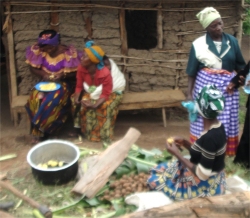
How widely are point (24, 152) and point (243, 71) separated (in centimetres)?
307

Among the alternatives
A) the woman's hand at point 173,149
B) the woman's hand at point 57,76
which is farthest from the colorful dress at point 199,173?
the woman's hand at point 57,76

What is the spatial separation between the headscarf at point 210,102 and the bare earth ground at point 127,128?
110 inches

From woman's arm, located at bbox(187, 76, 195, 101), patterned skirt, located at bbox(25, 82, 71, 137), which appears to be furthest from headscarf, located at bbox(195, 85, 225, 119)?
patterned skirt, located at bbox(25, 82, 71, 137)

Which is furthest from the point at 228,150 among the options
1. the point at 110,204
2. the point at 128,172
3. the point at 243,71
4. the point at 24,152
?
Result: the point at 24,152

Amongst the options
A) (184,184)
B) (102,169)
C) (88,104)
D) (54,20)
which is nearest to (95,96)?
(88,104)

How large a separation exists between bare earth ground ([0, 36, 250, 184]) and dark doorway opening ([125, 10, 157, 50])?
1.34 m

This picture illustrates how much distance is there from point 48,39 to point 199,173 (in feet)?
11.0

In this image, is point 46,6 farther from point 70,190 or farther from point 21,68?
point 70,190

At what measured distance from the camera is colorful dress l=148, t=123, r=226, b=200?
3219mm

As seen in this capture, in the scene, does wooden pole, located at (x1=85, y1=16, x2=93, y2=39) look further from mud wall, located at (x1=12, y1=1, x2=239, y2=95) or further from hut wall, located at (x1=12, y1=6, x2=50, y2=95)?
hut wall, located at (x1=12, y1=6, x2=50, y2=95)

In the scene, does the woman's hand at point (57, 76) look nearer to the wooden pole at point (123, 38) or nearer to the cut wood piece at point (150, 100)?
the cut wood piece at point (150, 100)

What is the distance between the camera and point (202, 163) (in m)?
3.25

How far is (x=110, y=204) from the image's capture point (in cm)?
385

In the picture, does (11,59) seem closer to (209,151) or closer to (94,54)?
(94,54)
